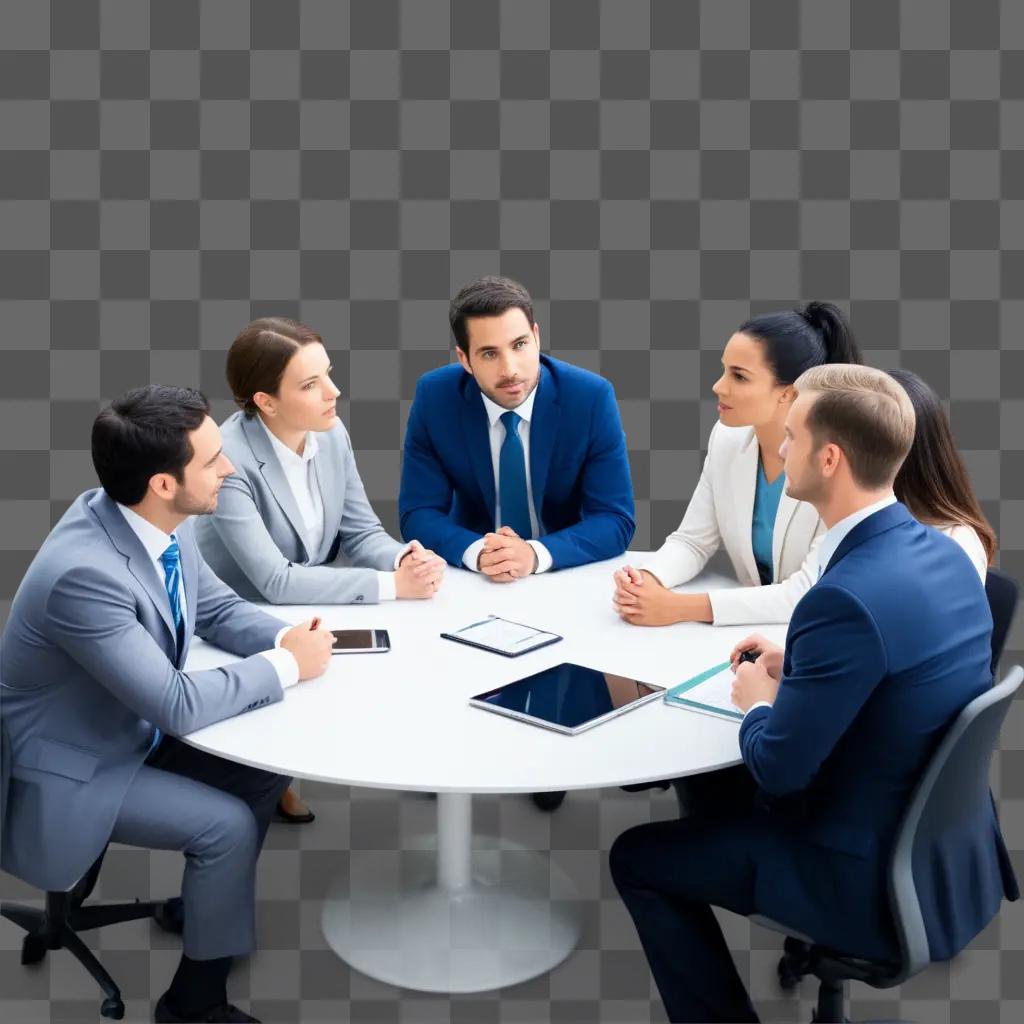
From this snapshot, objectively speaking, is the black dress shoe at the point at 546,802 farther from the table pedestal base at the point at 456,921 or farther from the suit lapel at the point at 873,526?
the suit lapel at the point at 873,526

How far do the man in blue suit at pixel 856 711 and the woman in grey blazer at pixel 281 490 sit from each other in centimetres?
140

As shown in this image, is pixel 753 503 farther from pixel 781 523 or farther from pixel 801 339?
pixel 801 339

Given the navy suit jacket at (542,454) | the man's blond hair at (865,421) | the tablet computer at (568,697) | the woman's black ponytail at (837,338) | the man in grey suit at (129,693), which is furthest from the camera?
the navy suit jacket at (542,454)

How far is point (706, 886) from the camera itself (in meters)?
3.35

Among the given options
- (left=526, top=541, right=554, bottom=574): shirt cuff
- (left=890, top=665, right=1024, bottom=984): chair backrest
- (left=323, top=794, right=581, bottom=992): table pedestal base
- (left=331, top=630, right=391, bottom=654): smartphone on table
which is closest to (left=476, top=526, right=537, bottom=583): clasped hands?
(left=526, top=541, right=554, bottom=574): shirt cuff

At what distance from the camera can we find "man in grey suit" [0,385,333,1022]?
11.1ft

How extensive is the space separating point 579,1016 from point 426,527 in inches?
65.7

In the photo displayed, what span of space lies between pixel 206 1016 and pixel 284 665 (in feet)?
2.95

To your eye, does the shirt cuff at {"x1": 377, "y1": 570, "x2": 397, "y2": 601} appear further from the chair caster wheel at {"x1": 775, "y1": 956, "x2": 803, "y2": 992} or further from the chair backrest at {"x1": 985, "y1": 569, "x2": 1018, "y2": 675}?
the chair backrest at {"x1": 985, "y1": 569, "x2": 1018, "y2": 675}

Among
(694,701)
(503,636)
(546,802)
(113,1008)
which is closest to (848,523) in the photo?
(694,701)

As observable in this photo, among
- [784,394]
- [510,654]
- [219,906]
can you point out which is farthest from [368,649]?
[784,394]

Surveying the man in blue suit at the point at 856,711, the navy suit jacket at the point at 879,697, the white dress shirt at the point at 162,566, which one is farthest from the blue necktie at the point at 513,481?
the navy suit jacket at the point at 879,697

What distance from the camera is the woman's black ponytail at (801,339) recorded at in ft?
13.9

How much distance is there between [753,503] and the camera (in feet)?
14.7
